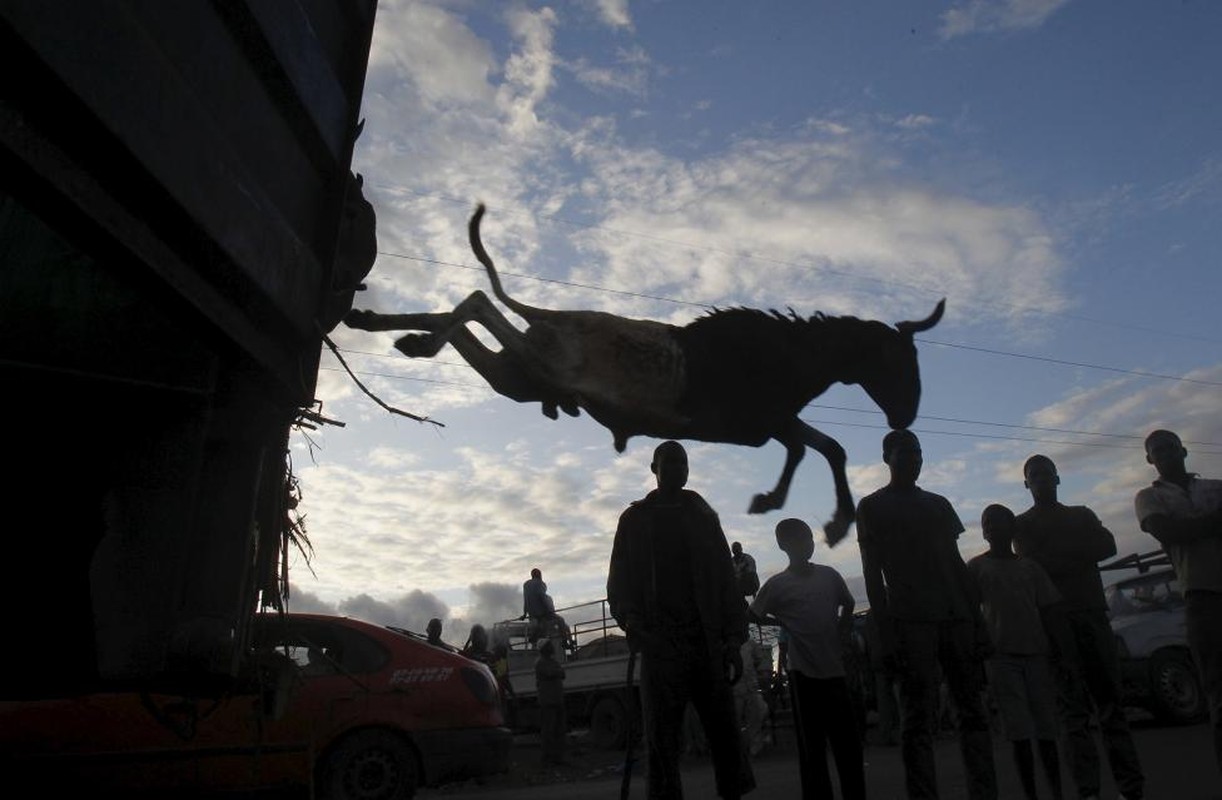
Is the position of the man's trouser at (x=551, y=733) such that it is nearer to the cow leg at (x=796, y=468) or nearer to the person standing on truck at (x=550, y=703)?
the person standing on truck at (x=550, y=703)

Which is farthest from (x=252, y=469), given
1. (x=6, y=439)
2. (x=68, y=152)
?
(x=68, y=152)

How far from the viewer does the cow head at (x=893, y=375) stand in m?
7.33

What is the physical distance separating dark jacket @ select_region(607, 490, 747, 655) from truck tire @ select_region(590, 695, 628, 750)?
27.1ft

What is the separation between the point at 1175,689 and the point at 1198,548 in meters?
6.98

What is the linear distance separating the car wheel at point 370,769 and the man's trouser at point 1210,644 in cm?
490

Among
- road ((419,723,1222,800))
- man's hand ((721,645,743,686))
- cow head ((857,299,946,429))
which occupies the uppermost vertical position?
cow head ((857,299,946,429))

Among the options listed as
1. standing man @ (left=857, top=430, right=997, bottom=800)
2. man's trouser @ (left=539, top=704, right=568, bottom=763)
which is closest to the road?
man's trouser @ (left=539, top=704, right=568, bottom=763)

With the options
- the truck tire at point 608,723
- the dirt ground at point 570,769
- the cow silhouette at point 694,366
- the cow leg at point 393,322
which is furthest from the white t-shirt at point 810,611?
the truck tire at point 608,723

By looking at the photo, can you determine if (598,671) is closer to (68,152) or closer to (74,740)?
(74,740)

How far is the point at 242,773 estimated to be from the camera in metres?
6.00

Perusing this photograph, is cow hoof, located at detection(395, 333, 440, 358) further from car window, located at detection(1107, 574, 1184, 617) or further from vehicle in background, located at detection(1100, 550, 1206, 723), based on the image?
car window, located at detection(1107, 574, 1184, 617)

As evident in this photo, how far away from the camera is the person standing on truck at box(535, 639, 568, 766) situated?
10734 mm

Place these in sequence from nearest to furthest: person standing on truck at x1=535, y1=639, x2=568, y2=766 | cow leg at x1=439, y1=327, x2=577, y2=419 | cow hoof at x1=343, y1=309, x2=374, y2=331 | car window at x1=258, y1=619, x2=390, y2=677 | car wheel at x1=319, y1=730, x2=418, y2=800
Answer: cow hoof at x1=343, y1=309, x2=374, y2=331
cow leg at x1=439, y1=327, x2=577, y2=419
car wheel at x1=319, y1=730, x2=418, y2=800
car window at x1=258, y1=619, x2=390, y2=677
person standing on truck at x1=535, y1=639, x2=568, y2=766

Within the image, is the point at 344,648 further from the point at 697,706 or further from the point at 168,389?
the point at 168,389
